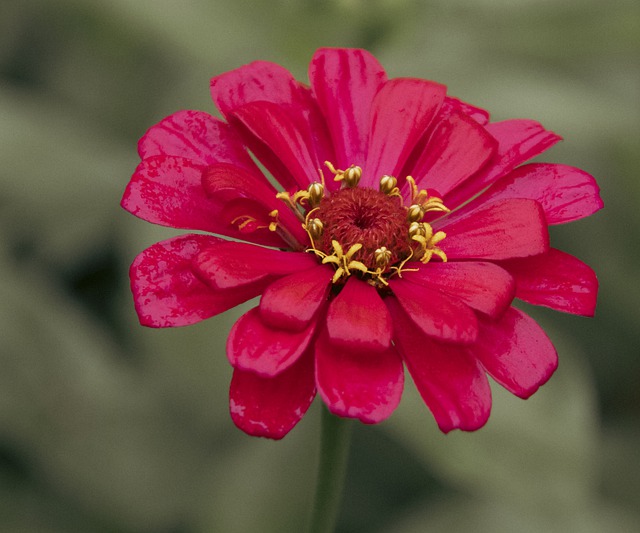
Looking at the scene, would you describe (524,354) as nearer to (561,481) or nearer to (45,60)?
(561,481)

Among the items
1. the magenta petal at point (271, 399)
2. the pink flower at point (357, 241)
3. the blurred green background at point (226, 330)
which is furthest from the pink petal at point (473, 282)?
the blurred green background at point (226, 330)

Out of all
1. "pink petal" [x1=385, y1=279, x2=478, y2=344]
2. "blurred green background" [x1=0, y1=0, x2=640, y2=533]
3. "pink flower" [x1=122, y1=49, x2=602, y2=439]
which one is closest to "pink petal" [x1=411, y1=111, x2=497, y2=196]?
"pink flower" [x1=122, y1=49, x2=602, y2=439]

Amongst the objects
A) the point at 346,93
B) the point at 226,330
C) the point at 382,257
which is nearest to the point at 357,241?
the point at 382,257

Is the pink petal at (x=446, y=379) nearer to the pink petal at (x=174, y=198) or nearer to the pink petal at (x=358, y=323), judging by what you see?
the pink petal at (x=358, y=323)

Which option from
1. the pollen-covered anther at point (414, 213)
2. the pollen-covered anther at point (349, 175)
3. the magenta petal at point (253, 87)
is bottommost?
the pollen-covered anther at point (414, 213)

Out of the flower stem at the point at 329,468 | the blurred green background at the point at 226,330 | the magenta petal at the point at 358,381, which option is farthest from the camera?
the blurred green background at the point at 226,330

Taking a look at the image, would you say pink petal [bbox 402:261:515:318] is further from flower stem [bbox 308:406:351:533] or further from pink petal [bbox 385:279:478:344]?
flower stem [bbox 308:406:351:533]

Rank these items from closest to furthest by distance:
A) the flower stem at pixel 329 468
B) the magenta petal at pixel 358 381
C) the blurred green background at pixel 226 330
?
1. the magenta petal at pixel 358 381
2. the flower stem at pixel 329 468
3. the blurred green background at pixel 226 330

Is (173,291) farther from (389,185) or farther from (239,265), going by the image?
(389,185)
